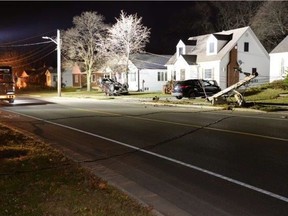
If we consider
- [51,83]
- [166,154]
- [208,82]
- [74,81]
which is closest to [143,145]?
[166,154]

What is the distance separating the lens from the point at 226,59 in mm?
43250

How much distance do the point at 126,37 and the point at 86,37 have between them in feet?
20.3

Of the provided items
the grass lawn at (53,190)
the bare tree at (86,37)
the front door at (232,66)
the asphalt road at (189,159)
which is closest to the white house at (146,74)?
the bare tree at (86,37)

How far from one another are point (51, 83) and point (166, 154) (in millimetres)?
76670

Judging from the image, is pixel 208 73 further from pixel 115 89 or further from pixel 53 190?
pixel 53 190

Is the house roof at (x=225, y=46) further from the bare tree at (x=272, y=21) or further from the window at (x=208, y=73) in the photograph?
the bare tree at (x=272, y=21)

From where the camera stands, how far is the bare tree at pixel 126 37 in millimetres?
51156

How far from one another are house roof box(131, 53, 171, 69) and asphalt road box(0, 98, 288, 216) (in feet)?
123

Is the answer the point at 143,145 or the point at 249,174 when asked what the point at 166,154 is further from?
the point at 249,174

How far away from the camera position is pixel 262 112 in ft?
69.1

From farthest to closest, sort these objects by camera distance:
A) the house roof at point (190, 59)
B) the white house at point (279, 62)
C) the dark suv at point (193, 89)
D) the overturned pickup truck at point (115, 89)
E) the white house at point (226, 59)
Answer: the house roof at point (190, 59) → the overturned pickup truck at point (115, 89) → the white house at point (226, 59) → the white house at point (279, 62) → the dark suv at point (193, 89)

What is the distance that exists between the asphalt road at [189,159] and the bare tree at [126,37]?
35238 millimetres

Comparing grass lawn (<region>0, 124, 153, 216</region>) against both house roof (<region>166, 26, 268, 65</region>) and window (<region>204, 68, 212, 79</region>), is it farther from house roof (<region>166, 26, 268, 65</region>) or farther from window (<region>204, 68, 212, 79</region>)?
window (<region>204, 68, 212, 79</region>)

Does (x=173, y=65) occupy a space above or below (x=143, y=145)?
above
